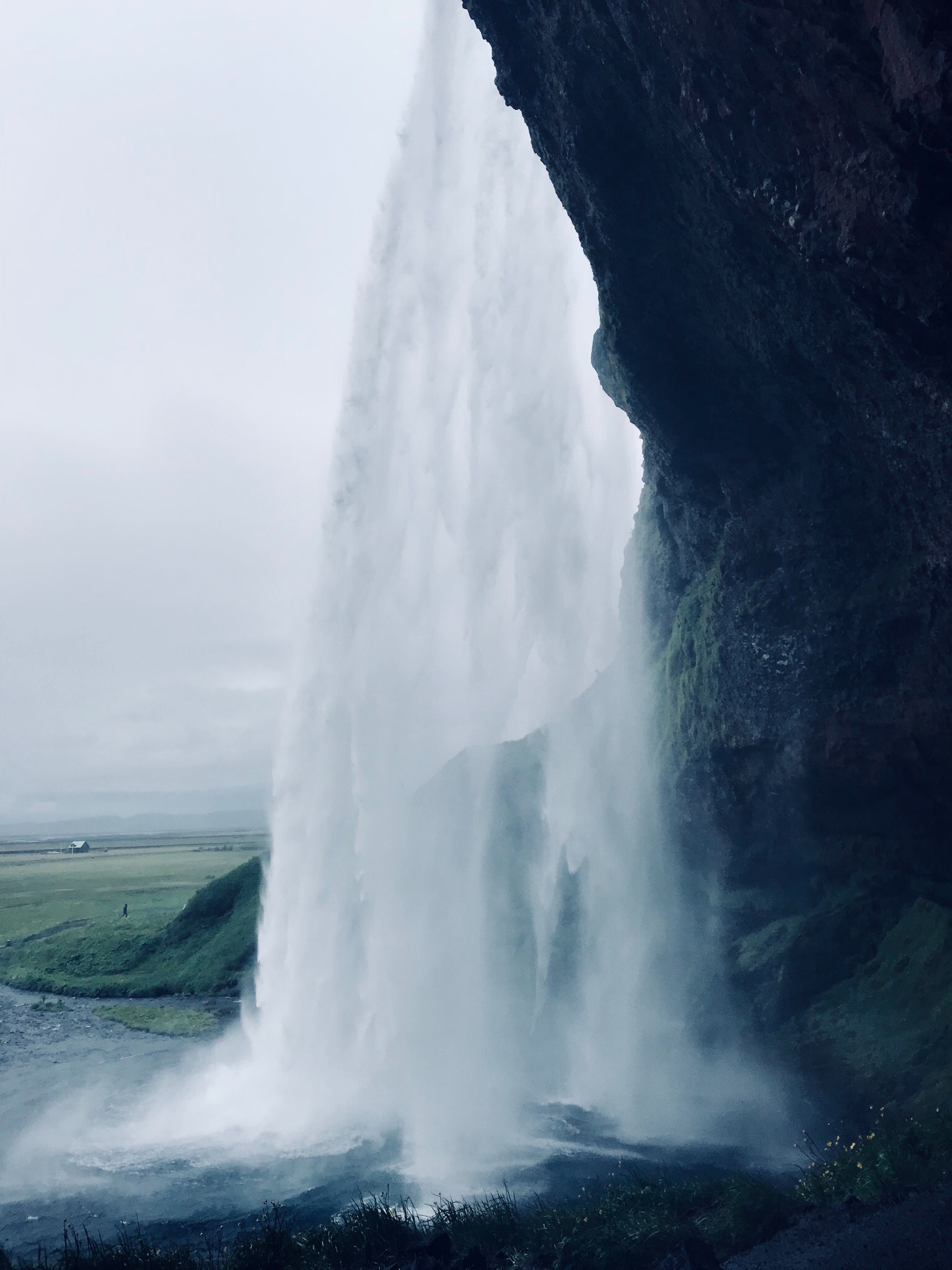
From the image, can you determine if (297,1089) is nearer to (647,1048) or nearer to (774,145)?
(647,1048)

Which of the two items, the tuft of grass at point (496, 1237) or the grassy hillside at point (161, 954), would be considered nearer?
the tuft of grass at point (496, 1237)

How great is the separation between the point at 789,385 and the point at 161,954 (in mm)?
45125

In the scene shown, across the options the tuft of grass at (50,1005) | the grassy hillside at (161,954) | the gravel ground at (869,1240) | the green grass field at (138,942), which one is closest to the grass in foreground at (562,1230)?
the gravel ground at (869,1240)

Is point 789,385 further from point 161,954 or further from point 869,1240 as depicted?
point 161,954

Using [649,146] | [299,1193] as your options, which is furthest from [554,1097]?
[649,146]

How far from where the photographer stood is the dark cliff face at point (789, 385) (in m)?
14.3

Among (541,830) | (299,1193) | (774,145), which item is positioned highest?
(774,145)

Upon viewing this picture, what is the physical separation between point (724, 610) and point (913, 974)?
1122 cm

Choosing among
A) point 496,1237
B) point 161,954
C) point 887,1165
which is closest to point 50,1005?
point 161,954

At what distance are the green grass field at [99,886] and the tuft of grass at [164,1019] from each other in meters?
10.0

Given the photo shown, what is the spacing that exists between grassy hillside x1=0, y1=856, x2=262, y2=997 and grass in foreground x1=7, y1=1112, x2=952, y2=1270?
30.1 m

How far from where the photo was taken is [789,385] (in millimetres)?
21016

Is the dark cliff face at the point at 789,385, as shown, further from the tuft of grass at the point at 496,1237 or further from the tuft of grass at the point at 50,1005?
the tuft of grass at the point at 50,1005

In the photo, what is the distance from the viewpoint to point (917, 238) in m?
14.0
